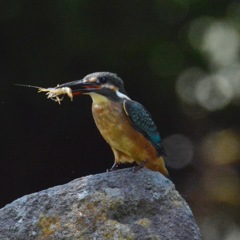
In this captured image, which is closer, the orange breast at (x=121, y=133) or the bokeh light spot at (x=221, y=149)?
the orange breast at (x=121, y=133)

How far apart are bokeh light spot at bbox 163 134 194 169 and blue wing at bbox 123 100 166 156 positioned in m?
2.53

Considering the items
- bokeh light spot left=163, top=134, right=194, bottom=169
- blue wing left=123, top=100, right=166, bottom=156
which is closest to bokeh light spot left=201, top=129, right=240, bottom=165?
bokeh light spot left=163, top=134, right=194, bottom=169

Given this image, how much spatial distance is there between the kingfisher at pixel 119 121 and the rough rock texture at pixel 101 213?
87 centimetres

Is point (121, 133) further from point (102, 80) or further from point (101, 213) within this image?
point (101, 213)

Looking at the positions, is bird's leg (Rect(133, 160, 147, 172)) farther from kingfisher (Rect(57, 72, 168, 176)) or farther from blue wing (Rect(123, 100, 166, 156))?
blue wing (Rect(123, 100, 166, 156))

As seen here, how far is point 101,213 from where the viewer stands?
668 centimetres

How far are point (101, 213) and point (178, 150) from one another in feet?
13.3

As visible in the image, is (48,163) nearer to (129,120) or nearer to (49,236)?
(129,120)

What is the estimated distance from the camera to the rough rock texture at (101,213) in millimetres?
6623

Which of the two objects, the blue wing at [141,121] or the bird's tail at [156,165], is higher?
the blue wing at [141,121]

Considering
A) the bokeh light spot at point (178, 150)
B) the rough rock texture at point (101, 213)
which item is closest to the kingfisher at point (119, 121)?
the rough rock texture at point (101, 213)

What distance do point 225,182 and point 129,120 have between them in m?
3.13

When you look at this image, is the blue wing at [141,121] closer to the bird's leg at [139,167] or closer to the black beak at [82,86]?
the black beak at [82,86]

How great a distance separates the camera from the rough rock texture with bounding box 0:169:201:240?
21.7 feet
